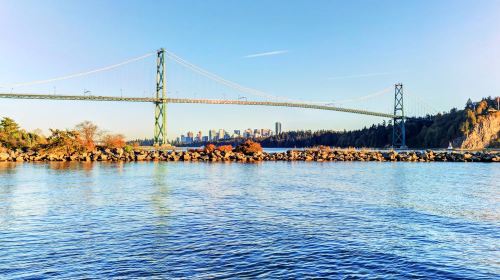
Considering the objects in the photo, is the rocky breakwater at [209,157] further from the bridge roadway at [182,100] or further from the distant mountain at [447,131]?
the distant mountain at [447,131]

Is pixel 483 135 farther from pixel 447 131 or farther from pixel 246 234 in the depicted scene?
pixel 246 234

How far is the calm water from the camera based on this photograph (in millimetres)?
7738

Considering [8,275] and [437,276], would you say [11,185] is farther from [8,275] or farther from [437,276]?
[437,276]

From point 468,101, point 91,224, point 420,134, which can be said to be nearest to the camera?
point 91,224

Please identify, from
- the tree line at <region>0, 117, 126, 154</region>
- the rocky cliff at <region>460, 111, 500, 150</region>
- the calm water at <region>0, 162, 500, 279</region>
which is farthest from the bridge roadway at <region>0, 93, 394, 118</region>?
the calm water at <region>0, 162, 500, 279</region>

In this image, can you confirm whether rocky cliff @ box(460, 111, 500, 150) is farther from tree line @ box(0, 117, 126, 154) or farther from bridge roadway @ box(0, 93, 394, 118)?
tree line @ box(0, 117, 126, 154)

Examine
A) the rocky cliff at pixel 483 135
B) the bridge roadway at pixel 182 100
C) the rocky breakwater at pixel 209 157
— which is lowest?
the rocky breakwater at pixel 209 157

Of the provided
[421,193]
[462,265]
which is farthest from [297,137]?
[462,265]

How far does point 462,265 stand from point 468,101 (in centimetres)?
15275

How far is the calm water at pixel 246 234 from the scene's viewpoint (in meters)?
7.74

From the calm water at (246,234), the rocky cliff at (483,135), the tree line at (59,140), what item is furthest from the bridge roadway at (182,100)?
the calm water at (246,234)

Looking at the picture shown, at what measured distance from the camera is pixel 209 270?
756 centimetres

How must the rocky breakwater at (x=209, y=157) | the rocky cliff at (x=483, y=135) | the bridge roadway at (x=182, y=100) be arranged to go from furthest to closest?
1. the rocky cliff at (x=483, y=135)
2. the bridge roadway at (x=182, y=100)
3. the rocky breakwater at (x=209, y=157)

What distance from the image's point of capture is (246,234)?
10.6 m
